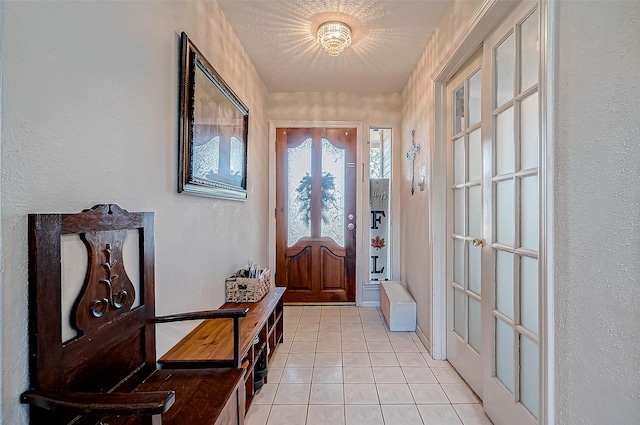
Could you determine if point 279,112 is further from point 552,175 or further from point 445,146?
point 552,175

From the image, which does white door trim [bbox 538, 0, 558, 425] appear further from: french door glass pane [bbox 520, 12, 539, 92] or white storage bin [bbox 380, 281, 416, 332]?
white storage bin [bbox 380, 281, 416, 332]

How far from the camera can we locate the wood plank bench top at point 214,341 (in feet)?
4.74

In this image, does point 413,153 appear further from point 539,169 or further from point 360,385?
point 360,385

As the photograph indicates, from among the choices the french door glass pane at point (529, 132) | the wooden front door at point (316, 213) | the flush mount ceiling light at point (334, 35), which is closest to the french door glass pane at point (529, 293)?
the french door glass pane at point (529, 132)

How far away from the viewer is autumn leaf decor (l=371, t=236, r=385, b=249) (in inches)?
153

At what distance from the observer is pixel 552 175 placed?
1107 mm

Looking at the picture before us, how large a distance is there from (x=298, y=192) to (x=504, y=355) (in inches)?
108

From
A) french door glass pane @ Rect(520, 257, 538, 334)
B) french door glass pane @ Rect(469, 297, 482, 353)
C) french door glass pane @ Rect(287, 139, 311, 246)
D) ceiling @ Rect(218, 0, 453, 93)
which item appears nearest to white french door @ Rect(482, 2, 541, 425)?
french door glass pane @ Rect(520, 257, 538, 334)

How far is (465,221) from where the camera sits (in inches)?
82.8

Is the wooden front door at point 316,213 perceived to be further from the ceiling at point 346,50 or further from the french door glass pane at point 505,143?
the french door glass pane at point 505,143

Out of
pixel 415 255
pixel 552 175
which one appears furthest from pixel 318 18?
pixel 415 255

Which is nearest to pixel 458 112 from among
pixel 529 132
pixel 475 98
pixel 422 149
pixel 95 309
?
pixel 475 98

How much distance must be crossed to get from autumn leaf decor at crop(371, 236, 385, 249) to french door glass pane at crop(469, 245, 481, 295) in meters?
1.85
